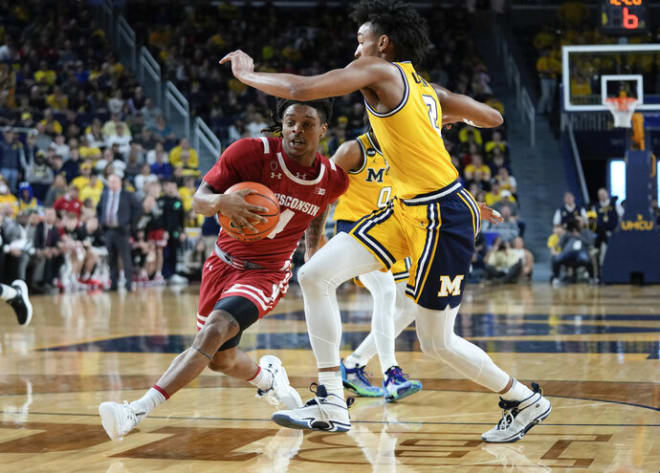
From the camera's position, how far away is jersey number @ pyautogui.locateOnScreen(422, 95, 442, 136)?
499 cm

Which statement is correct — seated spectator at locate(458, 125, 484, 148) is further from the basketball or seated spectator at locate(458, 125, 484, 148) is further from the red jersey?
the basketball

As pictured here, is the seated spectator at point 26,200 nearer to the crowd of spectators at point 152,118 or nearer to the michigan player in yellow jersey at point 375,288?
the crowd of spectators at point 152,118

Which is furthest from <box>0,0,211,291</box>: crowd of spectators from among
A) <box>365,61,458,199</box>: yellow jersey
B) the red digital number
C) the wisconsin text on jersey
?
<box>365,61,458,199</box>: yellow jersey

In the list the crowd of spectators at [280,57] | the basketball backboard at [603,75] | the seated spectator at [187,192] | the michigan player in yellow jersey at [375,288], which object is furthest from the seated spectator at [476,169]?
the michigan player in yellow jersey at [375,288]

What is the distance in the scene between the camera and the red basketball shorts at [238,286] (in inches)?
200

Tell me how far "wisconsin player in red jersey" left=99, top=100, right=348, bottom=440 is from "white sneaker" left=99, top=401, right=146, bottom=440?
1.15 feet

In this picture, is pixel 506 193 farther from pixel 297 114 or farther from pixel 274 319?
pixel 297 114

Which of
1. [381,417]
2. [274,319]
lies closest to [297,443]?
[381,417]

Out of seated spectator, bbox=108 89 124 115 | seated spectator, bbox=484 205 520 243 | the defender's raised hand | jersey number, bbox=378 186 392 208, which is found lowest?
seated spectator, bbox=484 205 520 243

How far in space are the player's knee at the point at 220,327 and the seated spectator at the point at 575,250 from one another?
46.5ft

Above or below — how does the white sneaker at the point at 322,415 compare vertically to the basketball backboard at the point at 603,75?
below

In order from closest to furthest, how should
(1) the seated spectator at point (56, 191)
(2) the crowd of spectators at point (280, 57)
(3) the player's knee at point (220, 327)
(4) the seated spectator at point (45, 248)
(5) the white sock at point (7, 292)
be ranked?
(3) the player's knee at point (220, 327) < (5) the white sock at point (7, 292) < (4) the seated spectator at point (45, 248) < (1) the seated spectator at point (56, 191) < (2) the crowd of spectators at point (280, 57)

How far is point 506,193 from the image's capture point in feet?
63.1

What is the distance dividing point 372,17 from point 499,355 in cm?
372
